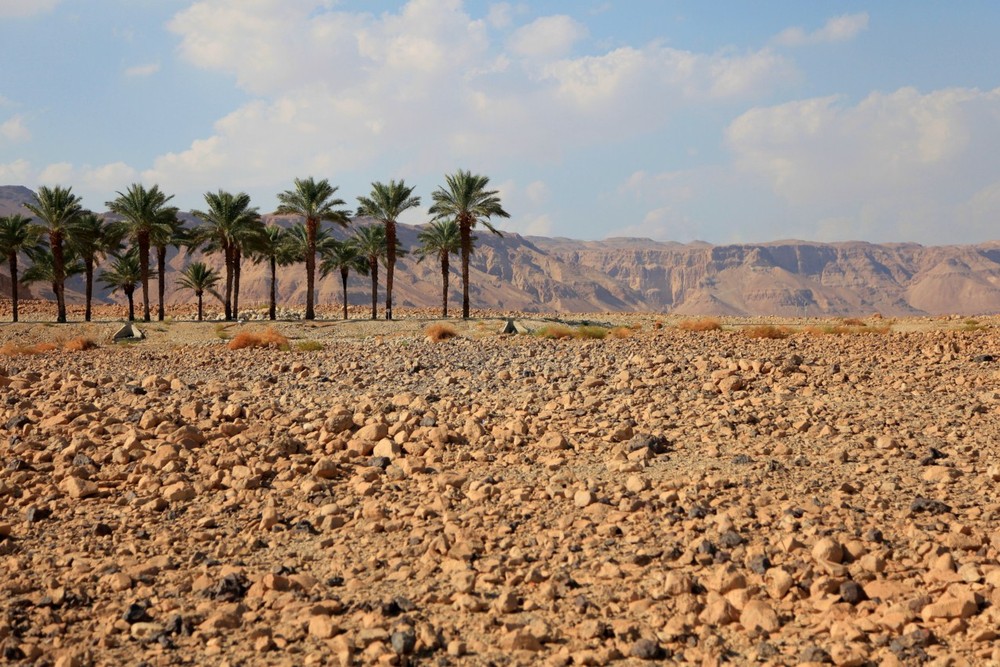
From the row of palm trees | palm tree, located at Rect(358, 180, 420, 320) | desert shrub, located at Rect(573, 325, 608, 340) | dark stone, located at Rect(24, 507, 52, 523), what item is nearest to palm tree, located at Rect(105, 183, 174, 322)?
the row of palm trees

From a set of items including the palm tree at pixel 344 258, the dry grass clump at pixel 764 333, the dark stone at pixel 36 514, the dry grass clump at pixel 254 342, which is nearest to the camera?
the dark stone at pixel 36 514

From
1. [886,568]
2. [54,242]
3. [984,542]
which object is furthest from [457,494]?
[54,242]

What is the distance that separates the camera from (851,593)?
18.6 feet

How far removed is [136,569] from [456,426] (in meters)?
4.66

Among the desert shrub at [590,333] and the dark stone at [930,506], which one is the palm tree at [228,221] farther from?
the dark stone at [930,506]

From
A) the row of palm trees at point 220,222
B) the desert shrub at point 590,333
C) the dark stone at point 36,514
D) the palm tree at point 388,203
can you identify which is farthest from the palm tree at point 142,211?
the dark stone at point 36,514

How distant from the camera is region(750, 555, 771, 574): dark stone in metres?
6.05

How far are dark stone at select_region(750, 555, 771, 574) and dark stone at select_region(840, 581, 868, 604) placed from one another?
22.1 inches

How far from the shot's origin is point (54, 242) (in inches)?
1684

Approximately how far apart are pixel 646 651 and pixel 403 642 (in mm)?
1587

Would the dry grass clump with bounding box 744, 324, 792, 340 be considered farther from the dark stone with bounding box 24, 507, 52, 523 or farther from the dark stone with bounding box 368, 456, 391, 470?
the dark stone with bounding box 24, 507, 52, 523

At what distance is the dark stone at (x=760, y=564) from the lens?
6055mm

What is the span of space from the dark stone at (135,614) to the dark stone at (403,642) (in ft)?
6.67

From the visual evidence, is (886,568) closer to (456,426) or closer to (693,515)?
(693,515)
